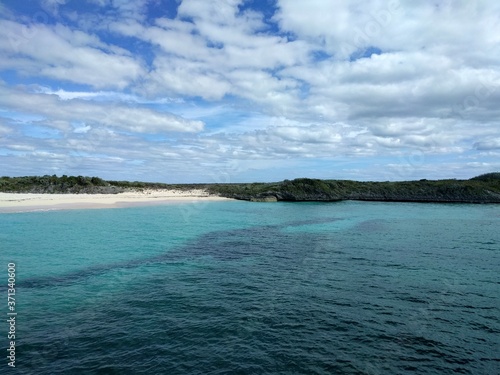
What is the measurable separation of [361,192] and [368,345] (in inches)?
3946

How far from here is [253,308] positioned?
1488 cm

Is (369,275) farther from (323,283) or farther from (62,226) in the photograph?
(62,226)

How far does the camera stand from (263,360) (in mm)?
10609

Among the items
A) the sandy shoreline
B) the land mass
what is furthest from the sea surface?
the land mass

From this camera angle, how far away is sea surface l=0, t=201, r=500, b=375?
1058cm

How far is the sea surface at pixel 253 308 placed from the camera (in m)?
10.6
